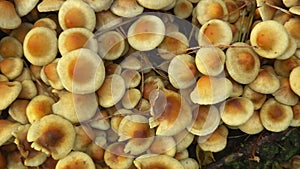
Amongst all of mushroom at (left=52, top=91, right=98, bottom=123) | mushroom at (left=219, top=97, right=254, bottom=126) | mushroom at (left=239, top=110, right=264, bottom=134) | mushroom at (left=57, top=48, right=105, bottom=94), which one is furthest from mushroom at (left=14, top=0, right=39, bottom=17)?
mushroom at (left=239, top=110, right=264, bottom=134)

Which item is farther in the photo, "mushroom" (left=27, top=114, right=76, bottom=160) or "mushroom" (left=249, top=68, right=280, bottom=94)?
"mushroom" (left=249, top=68, right=280, bottom=94)

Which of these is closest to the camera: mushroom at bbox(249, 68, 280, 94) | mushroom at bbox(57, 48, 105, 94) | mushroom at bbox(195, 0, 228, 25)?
mushroom at bbox(57, 48, 105, 94)

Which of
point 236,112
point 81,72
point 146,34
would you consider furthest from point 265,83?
point 81,72

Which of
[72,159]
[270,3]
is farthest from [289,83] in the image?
[72,159]

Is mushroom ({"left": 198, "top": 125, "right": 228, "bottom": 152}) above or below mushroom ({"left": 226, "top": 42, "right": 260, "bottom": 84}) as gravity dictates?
below

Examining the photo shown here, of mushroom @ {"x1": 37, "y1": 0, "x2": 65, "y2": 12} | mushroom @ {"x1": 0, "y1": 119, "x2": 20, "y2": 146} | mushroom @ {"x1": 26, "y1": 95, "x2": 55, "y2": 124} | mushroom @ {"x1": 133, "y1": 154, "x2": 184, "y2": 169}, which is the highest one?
mushroom @ {"x1": 37, "y1": 0, "x2": 65, "y2": 12}

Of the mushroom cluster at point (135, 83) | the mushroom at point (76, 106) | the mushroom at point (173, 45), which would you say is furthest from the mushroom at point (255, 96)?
the mushroom at point (76, 106)

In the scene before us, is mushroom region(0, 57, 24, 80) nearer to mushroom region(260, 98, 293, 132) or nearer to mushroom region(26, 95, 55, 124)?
mushroom region(26, 95, 55, 124)
